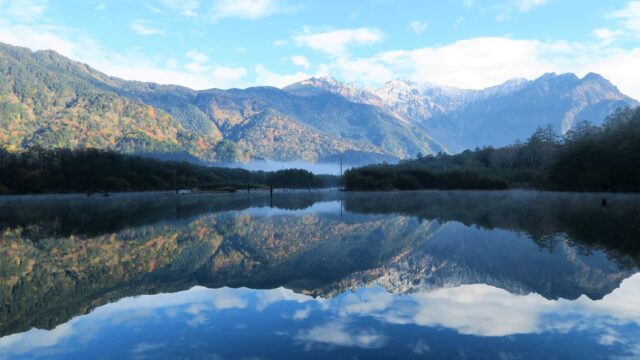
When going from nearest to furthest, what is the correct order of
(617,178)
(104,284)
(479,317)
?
(479,317) < (104,284) < (617,178)

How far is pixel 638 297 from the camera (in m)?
14.1

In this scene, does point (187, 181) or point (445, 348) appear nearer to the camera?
point (445, 348)

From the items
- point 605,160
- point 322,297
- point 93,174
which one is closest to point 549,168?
point 605,160

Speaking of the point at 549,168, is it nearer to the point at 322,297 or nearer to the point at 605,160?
the point at 605,160

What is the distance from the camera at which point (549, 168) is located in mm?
111438

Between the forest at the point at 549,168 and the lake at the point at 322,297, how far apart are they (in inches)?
2754

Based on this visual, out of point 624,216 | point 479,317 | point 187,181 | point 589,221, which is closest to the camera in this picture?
point 479,317

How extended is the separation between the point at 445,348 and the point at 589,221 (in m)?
31.7

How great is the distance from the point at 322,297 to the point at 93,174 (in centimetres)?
11947

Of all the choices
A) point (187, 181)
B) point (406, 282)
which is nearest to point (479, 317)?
point (406, 282)

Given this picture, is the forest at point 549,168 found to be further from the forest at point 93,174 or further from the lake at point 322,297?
the lake at point 322,297

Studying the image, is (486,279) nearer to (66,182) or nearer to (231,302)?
(231,302)

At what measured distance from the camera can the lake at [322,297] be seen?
10.1 metres

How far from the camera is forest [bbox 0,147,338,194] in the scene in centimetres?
10269
